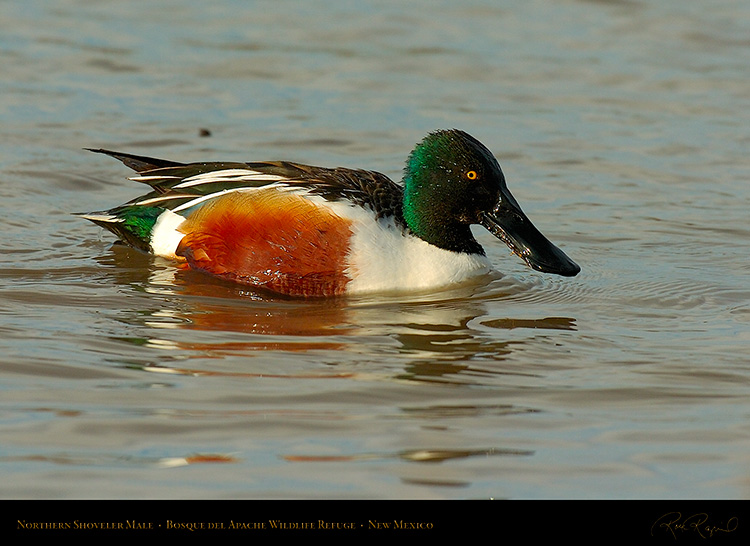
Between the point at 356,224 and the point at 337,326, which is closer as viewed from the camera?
the point at 337,326

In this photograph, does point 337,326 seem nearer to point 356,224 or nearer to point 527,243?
point 356,224

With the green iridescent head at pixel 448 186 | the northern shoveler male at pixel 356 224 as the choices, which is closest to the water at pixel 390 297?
the northern shoveler male at pixel 356 224

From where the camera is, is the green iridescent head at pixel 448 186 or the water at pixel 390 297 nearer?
the water at pixel 390 297

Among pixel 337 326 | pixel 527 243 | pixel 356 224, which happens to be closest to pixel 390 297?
pixel 356 224

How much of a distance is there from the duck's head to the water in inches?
10.2

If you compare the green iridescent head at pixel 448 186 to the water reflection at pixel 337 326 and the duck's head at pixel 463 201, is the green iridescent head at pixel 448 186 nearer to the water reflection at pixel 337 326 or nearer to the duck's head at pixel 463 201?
the duck's head at pixel 463 201

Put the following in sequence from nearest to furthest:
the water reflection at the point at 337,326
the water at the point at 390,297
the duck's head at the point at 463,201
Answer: the water at the point at 390,297 → the water reflection at the point at 337,326 → the duck's head at the point at 463,201

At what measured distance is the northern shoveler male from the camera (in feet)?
21.2

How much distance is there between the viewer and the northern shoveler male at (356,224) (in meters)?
6.45

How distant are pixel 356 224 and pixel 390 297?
42cm

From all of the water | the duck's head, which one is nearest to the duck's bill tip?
the duck's head

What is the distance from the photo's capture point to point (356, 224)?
6422 millimetres

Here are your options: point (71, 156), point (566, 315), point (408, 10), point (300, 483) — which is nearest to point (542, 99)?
point (408, 10)
